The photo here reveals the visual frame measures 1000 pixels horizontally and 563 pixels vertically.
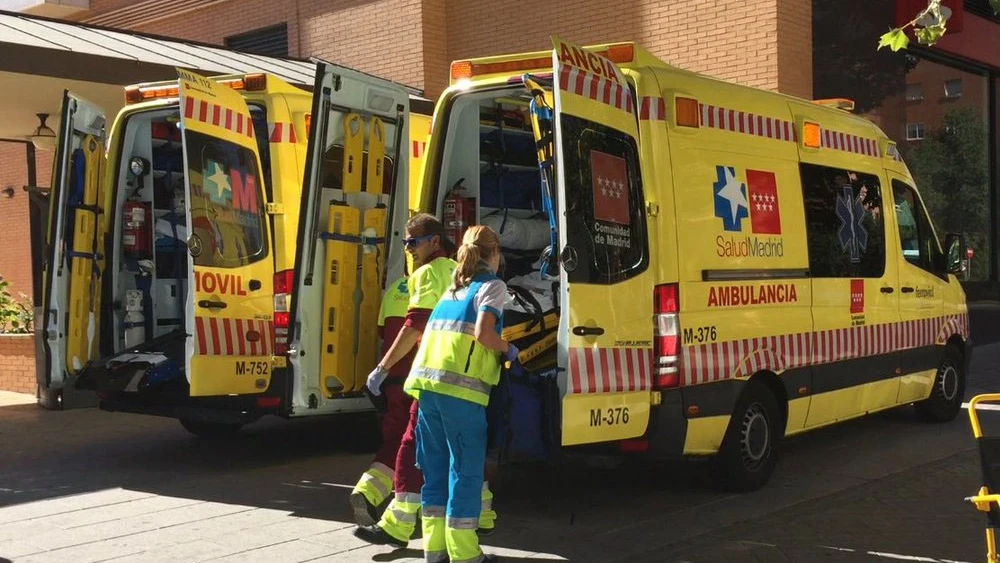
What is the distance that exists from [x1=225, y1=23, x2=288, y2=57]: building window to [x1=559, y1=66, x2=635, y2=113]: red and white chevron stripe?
43.3 ft

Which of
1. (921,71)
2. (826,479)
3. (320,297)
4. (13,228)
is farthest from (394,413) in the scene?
(13,228)

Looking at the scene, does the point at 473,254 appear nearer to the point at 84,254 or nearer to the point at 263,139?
the point at 263,139

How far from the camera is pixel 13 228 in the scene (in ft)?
69.1

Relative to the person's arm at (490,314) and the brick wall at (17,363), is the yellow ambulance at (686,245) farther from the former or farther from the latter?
the brick wall at (17,363)

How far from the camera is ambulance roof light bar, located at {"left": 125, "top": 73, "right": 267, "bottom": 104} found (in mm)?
7922

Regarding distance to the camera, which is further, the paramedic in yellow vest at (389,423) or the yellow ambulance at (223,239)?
the yellow ambulance at (223,239)

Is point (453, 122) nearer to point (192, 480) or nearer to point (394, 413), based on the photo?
point (394, 413)

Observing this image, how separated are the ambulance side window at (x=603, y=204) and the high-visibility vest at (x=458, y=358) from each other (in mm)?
666

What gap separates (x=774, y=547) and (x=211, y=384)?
3.69 m

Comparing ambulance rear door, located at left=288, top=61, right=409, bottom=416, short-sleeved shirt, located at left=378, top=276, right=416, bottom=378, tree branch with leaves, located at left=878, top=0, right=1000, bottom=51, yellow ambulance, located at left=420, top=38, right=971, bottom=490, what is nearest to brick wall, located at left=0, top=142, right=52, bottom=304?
ambulance rear door, located at left=288, top=61, right=409, bottom=416

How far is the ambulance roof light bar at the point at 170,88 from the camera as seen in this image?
792 centimetres

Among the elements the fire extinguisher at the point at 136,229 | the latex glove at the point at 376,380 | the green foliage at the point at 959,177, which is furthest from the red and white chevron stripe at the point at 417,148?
the green foliage at the point at 959,177

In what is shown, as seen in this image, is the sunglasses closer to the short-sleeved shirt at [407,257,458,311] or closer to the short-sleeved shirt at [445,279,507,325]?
the short-sleeved shirt at [407,257,458,311]

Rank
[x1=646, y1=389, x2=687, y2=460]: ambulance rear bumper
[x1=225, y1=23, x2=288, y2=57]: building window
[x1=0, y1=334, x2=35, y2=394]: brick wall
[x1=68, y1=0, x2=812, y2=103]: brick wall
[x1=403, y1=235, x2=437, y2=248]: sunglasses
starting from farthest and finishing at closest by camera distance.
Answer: [x1=225, y1=23, x2=288, y2=57]: building window, [x1=68, y1=0, x2=812, y2=103]: brick wall, [x1=0, y1=334, x2=35, y2=394]: brick wall, [x1=646, y1=389, x2=687, y2=460]: ambulance rear bumper, [x1=403, y1=235, x2=437, y2=248]: sunglasses
